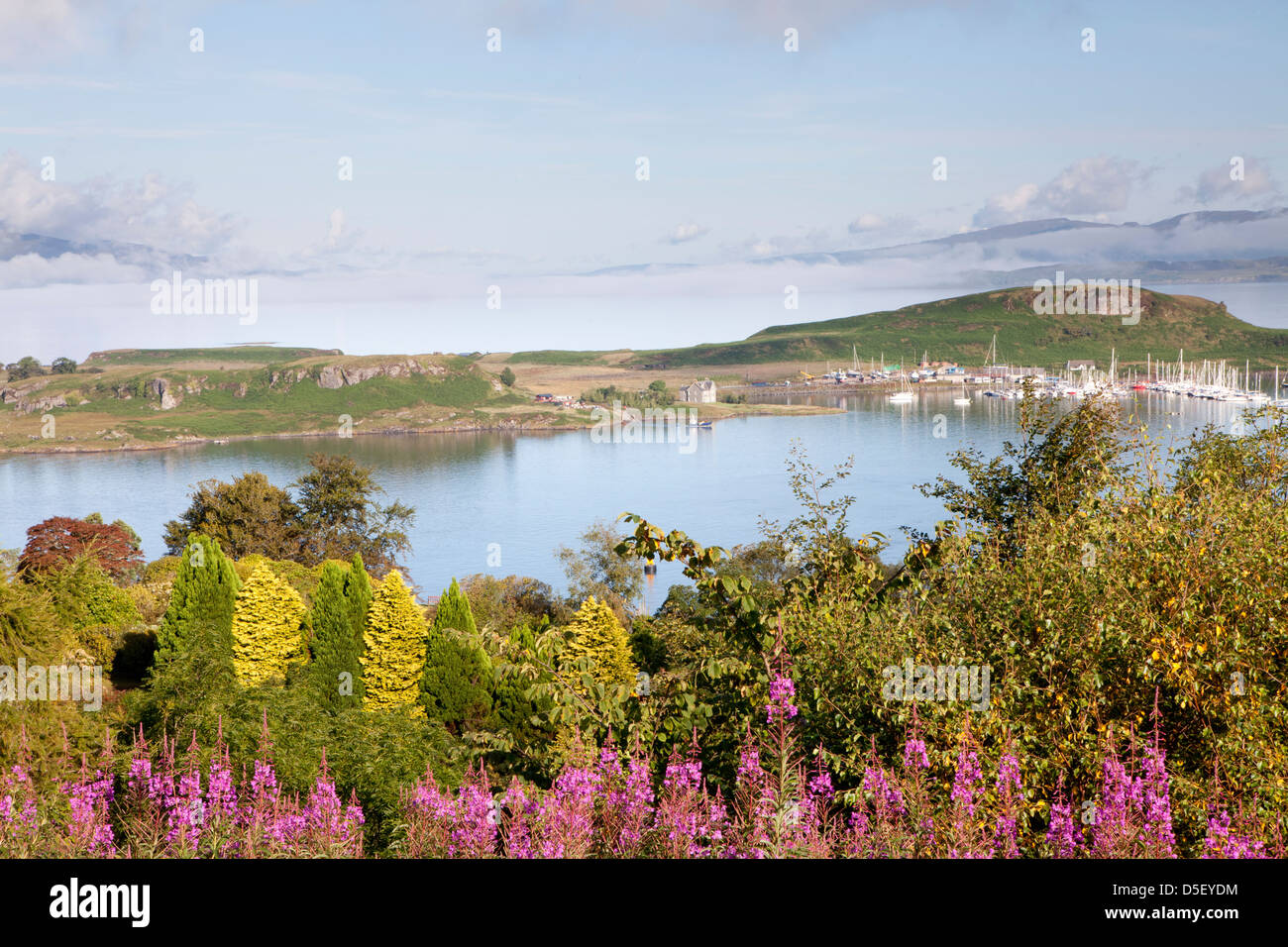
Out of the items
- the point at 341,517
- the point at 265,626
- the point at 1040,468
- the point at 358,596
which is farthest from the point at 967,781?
the point at 341,517

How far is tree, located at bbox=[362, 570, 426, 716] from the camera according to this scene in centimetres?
1922

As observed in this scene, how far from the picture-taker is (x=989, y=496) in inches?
519

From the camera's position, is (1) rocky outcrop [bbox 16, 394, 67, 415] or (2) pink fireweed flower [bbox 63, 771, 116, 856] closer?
(2) pink fireweed flower [bbox 63, 771, 116, 856]

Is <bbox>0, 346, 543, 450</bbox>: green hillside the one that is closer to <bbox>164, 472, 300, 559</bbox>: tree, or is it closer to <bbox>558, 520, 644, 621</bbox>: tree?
<bbox>164, 472, 300, 559</bbox>: tree

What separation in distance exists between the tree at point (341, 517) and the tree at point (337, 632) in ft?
90.4

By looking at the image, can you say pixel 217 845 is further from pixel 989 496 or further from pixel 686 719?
pixel 989 496

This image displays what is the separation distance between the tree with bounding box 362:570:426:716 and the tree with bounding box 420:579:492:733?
500 millimetres

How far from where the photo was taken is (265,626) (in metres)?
20.6

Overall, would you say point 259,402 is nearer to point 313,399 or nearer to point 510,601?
point 313,399

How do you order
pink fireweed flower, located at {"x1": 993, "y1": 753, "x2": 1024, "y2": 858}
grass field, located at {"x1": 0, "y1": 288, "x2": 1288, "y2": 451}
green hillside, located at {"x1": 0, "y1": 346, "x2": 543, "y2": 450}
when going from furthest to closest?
1. grass field, located at {"x1": 0, "y1": 288, "x2": 1288, "y2": 451}
2. green hillside, located at {"x1": 0, "y1": 346, "x2": 543, "y2": 450}
3. pink fireweed flower, located at {"x1": 993, "y1": 753, "x2": 1024, "y2": 858}

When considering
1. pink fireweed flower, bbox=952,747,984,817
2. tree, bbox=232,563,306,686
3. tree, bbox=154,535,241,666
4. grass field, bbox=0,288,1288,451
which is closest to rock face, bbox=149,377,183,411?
grass field, bbox=0,288,1288,451

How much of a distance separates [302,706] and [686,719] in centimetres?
708

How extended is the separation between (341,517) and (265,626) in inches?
1154
